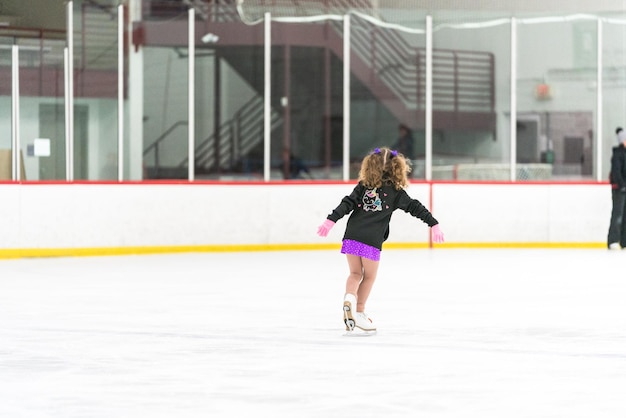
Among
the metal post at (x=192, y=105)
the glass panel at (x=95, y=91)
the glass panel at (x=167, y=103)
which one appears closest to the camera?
the glass panel at (x=95, y=91)

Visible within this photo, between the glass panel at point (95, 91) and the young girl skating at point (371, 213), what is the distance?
7859 millimetres

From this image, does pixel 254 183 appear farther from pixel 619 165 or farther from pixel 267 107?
pixel 619 165

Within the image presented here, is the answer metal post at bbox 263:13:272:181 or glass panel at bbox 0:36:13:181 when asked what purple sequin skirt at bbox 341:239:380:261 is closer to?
glass panel at bbox 0:36:13:181

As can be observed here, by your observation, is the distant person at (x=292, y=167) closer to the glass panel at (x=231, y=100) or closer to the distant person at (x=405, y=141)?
the glass panel at (x=231, y=100)

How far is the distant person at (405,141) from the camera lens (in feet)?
51.5

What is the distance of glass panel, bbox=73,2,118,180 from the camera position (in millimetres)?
14391

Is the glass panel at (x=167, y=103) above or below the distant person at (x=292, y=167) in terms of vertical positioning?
above

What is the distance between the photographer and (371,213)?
22.7ft

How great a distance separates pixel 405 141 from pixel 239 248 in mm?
2556

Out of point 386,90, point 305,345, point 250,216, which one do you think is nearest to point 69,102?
point 250,216

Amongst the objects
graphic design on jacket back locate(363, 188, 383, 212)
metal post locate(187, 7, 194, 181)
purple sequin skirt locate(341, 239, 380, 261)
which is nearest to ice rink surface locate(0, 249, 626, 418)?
purple sequin skirt locate(341, 239, 380, 261)

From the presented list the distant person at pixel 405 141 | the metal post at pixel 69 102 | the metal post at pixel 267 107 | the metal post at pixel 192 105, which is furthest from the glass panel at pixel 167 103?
the distant person at pixel 405 141

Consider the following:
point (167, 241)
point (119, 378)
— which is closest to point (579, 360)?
point (119, 378)

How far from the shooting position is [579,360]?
5965 mm
